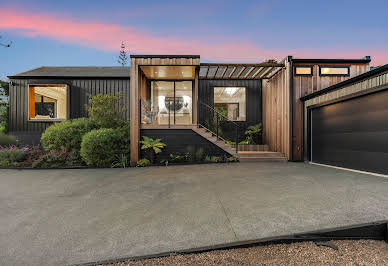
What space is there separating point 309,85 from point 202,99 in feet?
15.4

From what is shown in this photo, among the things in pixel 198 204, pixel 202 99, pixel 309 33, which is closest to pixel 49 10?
pixel 202 99

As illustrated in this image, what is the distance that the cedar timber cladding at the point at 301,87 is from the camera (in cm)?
631

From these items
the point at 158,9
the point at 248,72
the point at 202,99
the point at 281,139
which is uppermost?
the point at 158,9

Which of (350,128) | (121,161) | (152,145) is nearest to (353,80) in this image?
(350,128)

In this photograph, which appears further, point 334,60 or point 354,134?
point 334,60

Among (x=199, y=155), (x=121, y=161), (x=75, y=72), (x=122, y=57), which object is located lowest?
(x=121, y=161)

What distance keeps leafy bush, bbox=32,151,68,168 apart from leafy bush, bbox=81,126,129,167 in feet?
2.77

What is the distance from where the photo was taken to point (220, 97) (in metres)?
9.30

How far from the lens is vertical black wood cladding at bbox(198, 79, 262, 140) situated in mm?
8861

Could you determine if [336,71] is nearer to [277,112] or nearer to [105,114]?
[277,112]

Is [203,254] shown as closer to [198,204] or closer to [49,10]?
[198,204]

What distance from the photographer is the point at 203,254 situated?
1413mm

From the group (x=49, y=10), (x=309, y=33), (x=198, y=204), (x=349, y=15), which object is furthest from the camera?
(x=309, y=33)

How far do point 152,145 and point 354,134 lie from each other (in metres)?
6.00
